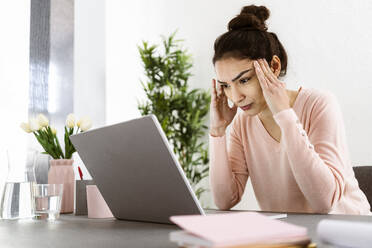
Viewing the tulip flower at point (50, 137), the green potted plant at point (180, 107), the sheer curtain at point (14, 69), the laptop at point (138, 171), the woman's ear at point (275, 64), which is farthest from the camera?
the green potted plant at point (180, 107)

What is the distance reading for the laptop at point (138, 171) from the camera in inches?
30.5

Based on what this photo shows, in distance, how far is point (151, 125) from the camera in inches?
29.7

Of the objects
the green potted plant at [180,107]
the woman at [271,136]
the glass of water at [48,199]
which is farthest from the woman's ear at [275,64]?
the green potted plant at [180,107]

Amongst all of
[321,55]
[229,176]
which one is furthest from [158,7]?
[229,176]

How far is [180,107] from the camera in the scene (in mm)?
3066

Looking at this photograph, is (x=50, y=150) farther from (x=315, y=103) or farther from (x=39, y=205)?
(x=315, y=103)

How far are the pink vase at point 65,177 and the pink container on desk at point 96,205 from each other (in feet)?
0.76

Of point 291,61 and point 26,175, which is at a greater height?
point 291,61

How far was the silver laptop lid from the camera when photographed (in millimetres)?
775

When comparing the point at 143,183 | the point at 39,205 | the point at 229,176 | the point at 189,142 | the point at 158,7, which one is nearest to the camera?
the point at 143,183

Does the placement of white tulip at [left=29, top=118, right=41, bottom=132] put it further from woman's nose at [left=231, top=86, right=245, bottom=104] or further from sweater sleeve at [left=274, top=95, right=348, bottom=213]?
sweater sleeve at [left=274, top=95, right=348, bottom=213]

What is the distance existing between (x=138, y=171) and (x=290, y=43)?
198 cm

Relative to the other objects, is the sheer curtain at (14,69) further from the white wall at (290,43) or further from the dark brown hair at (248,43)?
the dark brown hair at (248,43)

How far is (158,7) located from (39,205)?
262cm
